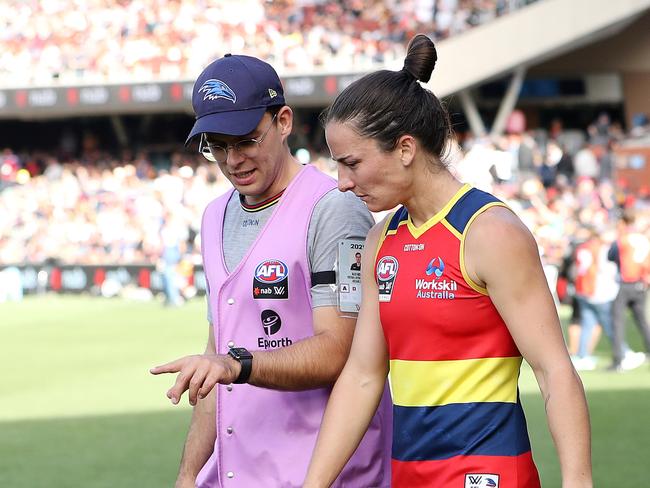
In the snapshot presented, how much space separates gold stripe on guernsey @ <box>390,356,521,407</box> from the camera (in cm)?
298

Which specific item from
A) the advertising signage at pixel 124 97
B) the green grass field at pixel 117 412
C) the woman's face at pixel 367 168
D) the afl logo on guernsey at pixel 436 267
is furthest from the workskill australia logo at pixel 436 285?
the advertising signage at pixel 124 97

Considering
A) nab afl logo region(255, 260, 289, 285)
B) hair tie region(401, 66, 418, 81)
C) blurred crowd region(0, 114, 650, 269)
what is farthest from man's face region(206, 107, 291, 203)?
blurred crowd region(0, 114, 650, 269)

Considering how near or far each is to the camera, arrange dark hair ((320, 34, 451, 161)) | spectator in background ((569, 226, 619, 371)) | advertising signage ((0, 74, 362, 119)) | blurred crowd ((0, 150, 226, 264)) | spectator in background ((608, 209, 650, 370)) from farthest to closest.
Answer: advertising signage ((0, 74, 362, 119))
blurred crowd ((0, 150, 226, 264))
spectator in background ((569, 226, 619, 371))
spectator in background ((608, 209, 650, 370))
dark hair ((320, 34, 451, 161))

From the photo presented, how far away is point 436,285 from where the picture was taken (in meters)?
2.98

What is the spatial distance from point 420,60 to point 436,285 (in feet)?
2.08

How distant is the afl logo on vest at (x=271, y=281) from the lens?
3.29m

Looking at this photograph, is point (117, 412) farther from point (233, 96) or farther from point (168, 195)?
point (168, 195)

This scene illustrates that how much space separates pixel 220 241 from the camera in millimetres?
3529

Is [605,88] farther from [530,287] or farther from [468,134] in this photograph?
[530,287]

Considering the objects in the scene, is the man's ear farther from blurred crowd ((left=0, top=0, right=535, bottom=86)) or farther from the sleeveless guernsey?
blurred crowd ((left=0, top=0, right=535, bottom=86))

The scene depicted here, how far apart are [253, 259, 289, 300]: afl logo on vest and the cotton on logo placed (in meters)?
0.30

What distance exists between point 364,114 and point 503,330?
0.66 m

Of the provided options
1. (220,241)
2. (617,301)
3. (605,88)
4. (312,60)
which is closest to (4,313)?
(312,60)

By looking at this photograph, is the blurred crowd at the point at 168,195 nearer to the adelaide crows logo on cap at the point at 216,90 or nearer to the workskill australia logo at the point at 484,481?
the adelaide crows logo on cap at the point at 216,90
